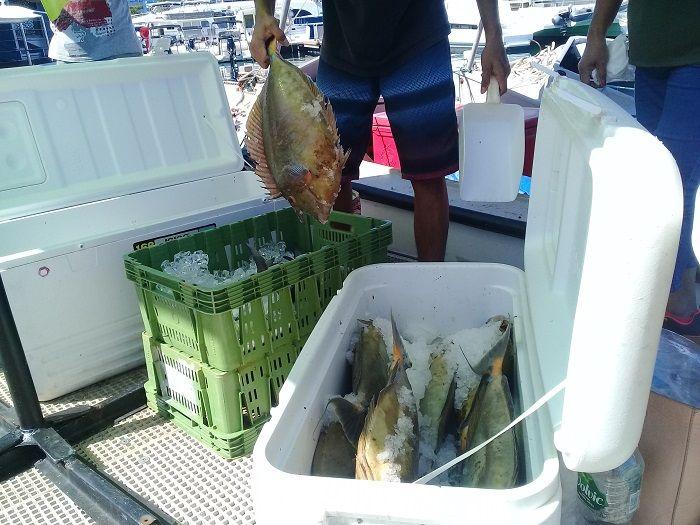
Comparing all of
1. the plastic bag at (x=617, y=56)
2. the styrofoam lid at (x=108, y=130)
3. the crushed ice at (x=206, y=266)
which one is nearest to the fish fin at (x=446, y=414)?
the crushed ice at (x=206, y=266)

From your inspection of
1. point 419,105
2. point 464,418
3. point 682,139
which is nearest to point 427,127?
point 419,105

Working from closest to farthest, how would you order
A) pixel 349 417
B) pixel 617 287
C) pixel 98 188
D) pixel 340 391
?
1. pixel 617 287
2. pixel 349 417
3. pixel 340 391
4. pixel 98 188

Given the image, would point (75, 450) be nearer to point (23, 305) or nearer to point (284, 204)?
point (23, 305)

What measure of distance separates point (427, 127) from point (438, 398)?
3.97 feet

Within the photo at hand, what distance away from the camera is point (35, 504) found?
1.75 metres

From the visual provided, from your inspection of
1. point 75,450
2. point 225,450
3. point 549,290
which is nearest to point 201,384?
point 225,450

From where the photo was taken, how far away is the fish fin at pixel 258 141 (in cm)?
208

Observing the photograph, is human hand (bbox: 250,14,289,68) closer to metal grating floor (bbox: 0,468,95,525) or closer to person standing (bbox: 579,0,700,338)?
person standing (bbox: 579,0,700,338)

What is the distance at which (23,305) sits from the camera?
6.55 feet

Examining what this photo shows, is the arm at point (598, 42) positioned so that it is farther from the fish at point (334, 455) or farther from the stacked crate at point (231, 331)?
the fish at point (334, 455)

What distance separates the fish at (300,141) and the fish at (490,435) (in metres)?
0.80

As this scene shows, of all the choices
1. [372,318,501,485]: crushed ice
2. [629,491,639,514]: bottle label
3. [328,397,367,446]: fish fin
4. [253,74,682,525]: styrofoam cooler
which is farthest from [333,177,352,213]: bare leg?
[629,491,639,514]: bottle label

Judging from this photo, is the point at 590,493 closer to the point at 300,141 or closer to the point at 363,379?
the point at 363,379

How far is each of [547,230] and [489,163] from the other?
0.57 m
